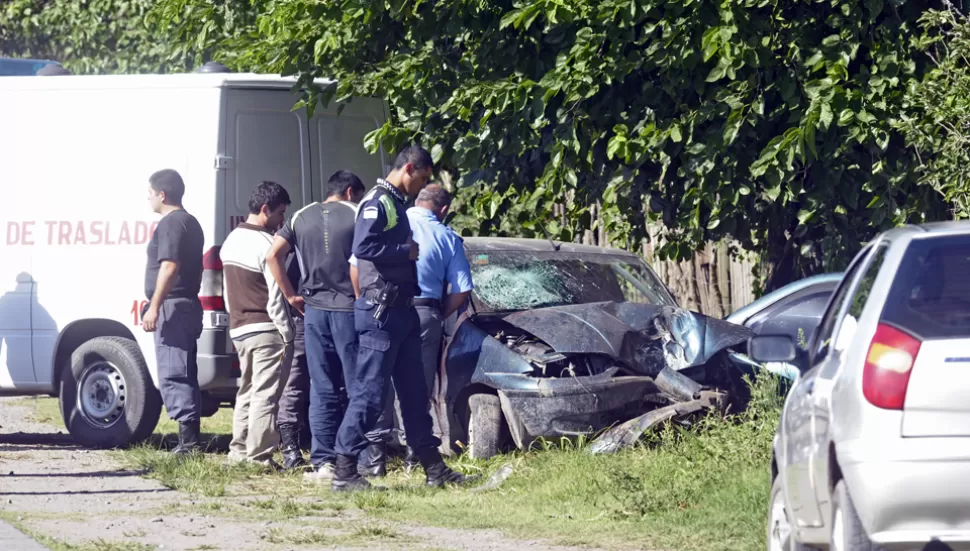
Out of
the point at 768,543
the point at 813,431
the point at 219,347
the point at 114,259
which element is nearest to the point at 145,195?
the point at 114,259

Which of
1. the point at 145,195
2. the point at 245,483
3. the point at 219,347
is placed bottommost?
the point at 245,483

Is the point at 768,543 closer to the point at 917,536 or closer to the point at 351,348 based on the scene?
the point at 917,536

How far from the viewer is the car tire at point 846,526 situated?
14.2 feet

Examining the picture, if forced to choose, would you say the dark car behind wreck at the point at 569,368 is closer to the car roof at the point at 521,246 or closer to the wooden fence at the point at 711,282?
the car roof at the point at 521,246

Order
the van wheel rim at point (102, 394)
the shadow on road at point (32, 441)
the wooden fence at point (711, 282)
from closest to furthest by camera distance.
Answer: the van wheel rim at point (102, 394) → the shadow on road at point (32, 441) → the wooden fence at point (711, 282)

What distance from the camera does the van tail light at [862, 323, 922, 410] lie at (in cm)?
424

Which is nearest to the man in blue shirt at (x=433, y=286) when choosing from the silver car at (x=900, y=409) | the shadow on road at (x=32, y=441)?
the shadow on road at (x=32, y=441)

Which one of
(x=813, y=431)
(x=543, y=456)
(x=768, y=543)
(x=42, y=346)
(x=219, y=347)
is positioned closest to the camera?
(x=813, y=431)

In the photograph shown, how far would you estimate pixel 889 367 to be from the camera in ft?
14.0

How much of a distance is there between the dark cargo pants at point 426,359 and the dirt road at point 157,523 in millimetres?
1007

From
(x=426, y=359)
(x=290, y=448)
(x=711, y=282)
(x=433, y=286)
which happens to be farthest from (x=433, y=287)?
(x=711, y=282)

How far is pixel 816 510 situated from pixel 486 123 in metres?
5.89

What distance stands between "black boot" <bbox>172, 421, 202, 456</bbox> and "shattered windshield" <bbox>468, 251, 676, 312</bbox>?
2.02 metres

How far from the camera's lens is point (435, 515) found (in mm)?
7574
